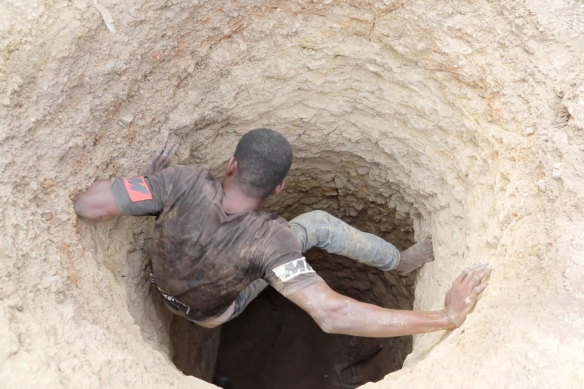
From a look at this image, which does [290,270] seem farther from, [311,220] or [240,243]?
[311,220]

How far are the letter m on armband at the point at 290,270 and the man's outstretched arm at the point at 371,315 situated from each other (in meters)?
0.09

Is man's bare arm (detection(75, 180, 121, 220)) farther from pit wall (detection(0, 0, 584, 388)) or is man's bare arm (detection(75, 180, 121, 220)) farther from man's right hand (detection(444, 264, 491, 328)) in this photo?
man's right hand (detection(444, 264, 491, 328))

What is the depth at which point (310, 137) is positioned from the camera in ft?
12.0

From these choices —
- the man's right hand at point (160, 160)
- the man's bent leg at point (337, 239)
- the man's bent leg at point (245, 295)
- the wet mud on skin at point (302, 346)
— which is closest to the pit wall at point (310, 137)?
the man's right hand at point (160, 160)

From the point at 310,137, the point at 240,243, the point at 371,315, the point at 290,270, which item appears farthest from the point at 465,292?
the point at 310,137

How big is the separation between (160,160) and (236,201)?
30.6 inches

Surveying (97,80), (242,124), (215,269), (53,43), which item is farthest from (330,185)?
(53,43)

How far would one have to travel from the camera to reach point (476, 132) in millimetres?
2836

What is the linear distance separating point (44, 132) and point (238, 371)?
367cm

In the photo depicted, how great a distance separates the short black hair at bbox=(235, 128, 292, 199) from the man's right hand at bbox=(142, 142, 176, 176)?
79cm

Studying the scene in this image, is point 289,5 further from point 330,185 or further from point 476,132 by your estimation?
point 330,185

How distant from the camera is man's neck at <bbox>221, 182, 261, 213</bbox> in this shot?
2.49 meters

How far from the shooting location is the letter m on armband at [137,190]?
2.48 metres

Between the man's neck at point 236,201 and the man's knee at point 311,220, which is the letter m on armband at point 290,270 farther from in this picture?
the man's knee at point 311,220
